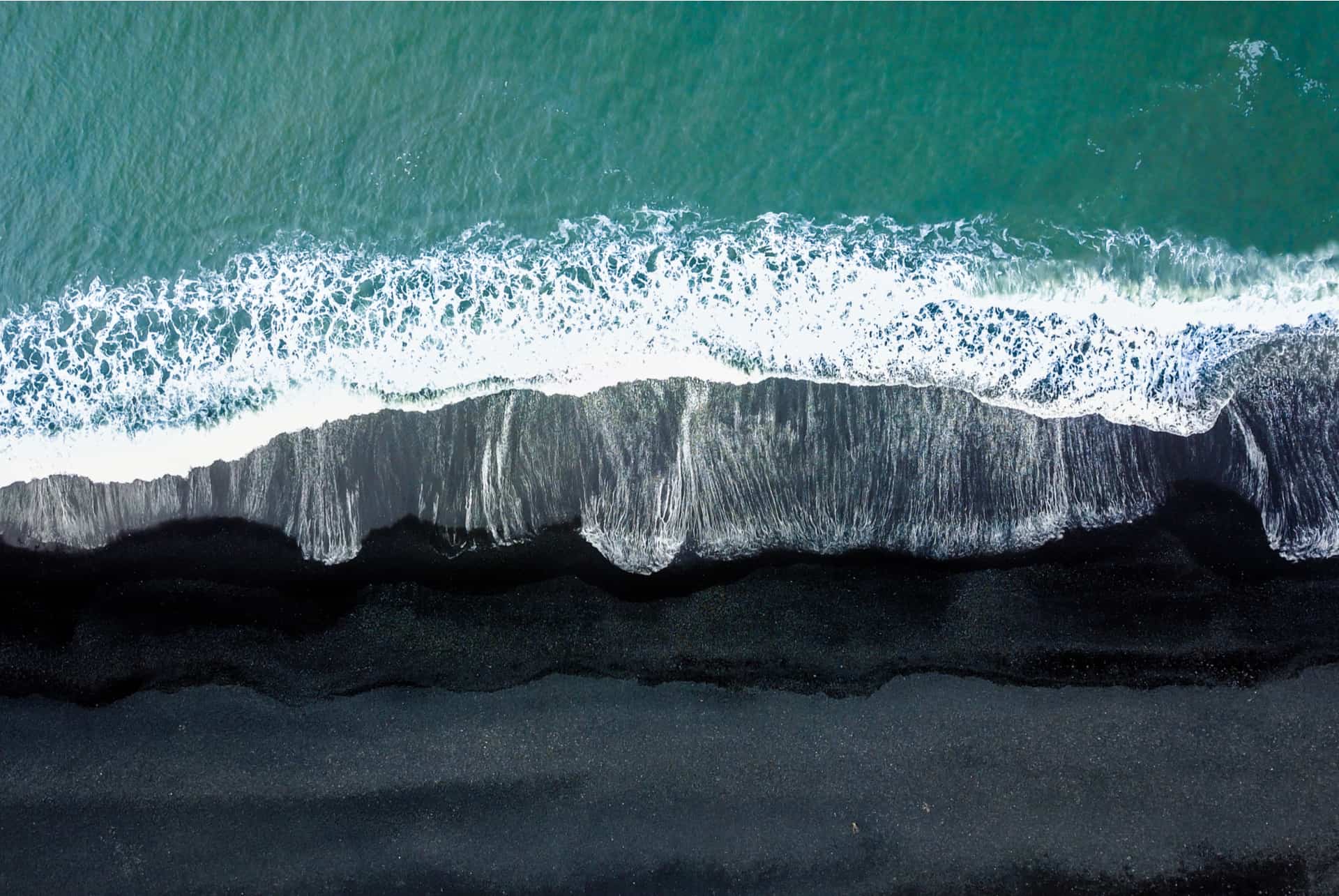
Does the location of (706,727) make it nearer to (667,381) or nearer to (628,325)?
(667,381)

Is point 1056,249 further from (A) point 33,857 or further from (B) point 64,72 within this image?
(A) point 33,857

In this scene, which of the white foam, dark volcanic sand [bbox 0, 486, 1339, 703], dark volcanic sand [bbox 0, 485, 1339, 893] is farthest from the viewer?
the white foam

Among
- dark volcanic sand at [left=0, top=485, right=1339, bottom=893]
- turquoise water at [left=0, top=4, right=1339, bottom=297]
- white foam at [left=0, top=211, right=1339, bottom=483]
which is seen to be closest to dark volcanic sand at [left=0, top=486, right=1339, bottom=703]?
dark volcanic sand at [left=0, top=485, right=1339, bottom=893]

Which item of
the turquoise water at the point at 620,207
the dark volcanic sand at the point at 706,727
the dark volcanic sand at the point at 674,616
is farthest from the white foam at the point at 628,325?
the dark volcanic sand at the point at 706,727

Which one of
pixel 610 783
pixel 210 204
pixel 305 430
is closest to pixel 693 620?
pixel 610 783

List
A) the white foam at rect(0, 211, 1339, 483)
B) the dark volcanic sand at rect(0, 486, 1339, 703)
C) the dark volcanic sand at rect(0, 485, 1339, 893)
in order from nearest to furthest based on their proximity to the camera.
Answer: the dark volcanic sand at rect(0, 485, 1339, 893) < the dark volcanic sand at rect(0, 486, 1339, 703) < the white foam at rect(0, 211, 1339, 483)

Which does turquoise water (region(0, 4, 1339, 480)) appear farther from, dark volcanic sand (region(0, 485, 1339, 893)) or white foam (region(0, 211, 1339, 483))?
dark volcanic sand (region(0, 485, 1339, 893))
